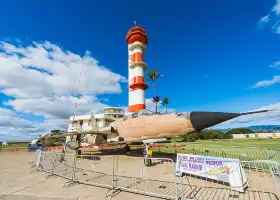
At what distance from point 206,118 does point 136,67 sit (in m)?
29.6

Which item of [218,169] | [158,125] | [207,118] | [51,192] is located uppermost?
[207,118]

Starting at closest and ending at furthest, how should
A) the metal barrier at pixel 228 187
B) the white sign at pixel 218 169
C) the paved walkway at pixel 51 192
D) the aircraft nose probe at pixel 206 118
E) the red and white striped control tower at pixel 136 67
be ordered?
the metal barrier at pixel 228 187 < the paved walkway at pixel 51 192 < the white sign at pixel 218 169 < the aircraft nose probe at pixel 206 118 < the red and white striped control tower at pixel 136 67

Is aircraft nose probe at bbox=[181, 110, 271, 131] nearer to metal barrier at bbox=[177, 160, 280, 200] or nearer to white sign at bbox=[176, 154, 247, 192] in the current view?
white sign at bbox=[176, 154, 247, 192]

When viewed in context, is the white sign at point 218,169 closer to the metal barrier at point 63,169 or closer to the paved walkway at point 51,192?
the paved walkway at point 51,192

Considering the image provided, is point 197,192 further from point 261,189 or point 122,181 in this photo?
point 122,181

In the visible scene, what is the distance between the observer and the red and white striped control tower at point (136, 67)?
1313 inches

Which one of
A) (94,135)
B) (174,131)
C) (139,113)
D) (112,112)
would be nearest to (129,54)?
(112,112)

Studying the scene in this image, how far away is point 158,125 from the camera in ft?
29.4

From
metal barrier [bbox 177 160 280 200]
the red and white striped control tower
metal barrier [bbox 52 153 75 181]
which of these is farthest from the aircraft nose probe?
the red and white striped control tower

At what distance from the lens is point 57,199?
15.1 ft

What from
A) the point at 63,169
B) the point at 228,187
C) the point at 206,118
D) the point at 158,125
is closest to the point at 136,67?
the point at 158,125

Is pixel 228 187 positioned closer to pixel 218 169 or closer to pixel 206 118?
pixel 218 169

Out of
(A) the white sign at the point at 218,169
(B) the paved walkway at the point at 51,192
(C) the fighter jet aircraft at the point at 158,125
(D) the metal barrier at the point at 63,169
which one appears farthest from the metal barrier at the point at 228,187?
(D) the metal barrier at the point at 63,169

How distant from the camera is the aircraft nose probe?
20.3 feet
